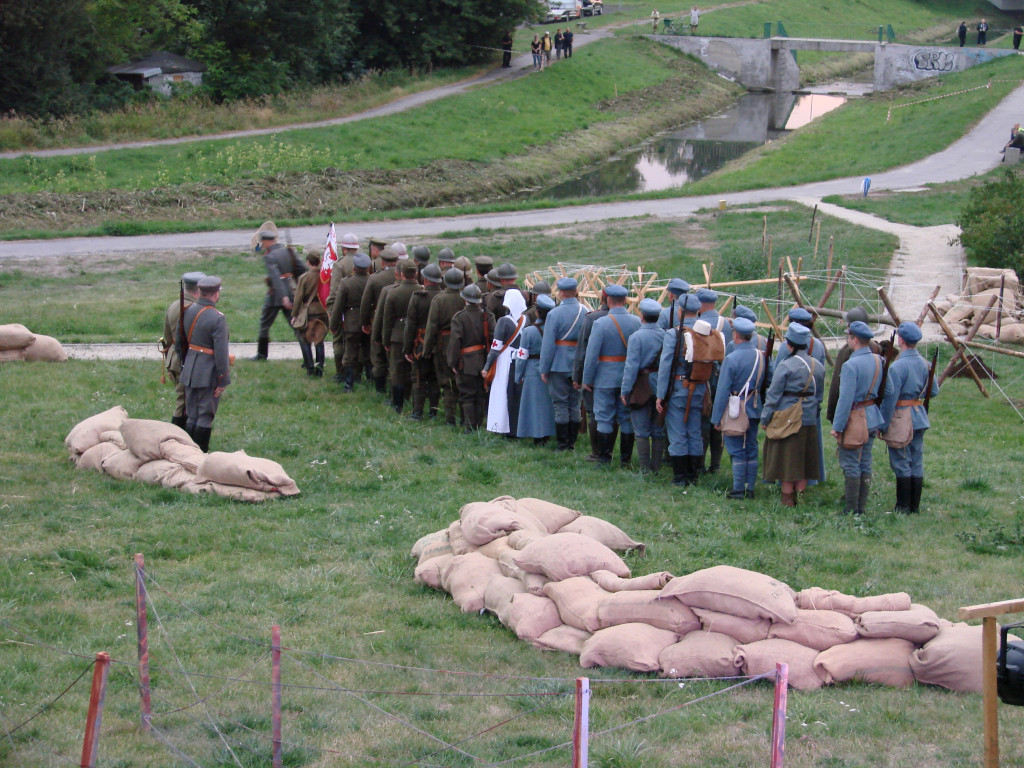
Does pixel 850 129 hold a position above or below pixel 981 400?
above

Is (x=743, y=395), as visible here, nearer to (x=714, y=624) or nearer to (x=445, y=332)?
(x=445, y=332)

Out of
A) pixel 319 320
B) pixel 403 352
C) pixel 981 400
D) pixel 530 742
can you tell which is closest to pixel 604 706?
pixel 530 742

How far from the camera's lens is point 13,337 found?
15.5m

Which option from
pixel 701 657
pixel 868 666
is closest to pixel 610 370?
pixel 701 657

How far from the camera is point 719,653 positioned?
6.57 meters

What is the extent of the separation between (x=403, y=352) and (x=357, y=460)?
7.08 feet

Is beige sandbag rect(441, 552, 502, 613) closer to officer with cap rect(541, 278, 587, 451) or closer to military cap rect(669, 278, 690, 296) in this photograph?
officer with cap rect(541, 278, 587, 451)

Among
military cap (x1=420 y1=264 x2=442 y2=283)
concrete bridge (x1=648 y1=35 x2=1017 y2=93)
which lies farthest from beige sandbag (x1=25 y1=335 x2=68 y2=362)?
concrete bridge (x1=648 y1=35 x2=1017 y2=93)

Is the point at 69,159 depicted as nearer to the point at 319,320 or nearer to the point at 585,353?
the point at 319,320

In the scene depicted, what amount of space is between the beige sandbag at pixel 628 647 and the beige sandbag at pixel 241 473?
4.49 metres

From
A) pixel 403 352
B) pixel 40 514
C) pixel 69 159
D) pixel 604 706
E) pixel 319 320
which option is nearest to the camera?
pixel 604 706

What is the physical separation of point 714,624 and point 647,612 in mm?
432

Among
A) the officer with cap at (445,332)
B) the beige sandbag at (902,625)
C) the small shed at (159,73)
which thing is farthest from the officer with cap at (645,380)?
the small shed at (159,73)

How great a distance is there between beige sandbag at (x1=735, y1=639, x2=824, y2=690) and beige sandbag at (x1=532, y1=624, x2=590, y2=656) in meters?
1.03
